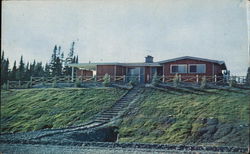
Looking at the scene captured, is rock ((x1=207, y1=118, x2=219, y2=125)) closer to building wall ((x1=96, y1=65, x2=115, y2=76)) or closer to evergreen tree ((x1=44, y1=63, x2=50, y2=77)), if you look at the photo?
building wall ((x1=96, y1=65, x2=115, y2=76))

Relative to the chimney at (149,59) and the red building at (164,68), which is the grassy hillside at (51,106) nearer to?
the red building at (164,68)

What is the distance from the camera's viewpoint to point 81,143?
13.8 meters

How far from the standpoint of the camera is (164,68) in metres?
25.3

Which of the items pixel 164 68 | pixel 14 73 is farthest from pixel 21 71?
pixel 164 68

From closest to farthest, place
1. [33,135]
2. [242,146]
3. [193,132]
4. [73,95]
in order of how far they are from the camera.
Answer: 1. [242,146]
2. [193,132]
3. [33,135]
4. [73,95]

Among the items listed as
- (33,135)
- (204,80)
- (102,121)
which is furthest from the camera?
(204,80)

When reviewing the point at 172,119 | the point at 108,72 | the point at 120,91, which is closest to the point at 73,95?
the point at 120,91

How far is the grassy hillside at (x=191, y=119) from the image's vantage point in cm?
1447

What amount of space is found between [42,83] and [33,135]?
12454 millimetres

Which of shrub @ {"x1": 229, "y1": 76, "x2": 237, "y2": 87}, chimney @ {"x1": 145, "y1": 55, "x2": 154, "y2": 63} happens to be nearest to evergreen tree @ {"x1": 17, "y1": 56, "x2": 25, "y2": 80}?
chimney @ {"x1": 145, "y1": 55, "x2": 154, "y2": 63}

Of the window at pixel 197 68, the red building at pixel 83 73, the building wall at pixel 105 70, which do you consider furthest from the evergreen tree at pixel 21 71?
the window at pixel 197 68

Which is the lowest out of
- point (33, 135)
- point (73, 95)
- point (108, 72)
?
point (33, 135)

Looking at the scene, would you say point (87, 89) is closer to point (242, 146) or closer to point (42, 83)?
point (42, 83)

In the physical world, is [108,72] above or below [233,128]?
above
